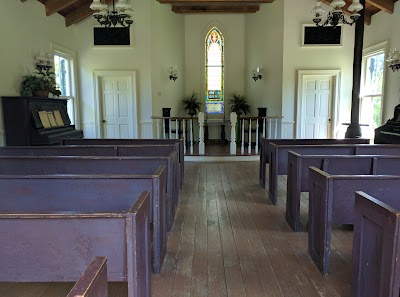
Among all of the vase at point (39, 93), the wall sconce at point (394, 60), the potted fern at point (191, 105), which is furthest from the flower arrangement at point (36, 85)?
the wall sconce at point (394, 60)

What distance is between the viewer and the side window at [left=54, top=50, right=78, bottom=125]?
283 inches

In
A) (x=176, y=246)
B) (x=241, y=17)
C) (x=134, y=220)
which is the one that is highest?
(x=241, y=17)

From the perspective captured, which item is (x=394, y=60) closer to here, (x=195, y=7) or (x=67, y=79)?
(x=195, y=7)

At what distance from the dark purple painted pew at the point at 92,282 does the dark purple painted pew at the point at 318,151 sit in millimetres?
3032

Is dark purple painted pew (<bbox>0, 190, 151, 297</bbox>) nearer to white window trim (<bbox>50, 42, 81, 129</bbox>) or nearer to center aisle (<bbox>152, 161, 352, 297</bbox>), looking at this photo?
center aisle (<bbox>152, 161, 352, 297</bbox>)

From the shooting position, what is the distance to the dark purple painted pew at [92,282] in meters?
0.82

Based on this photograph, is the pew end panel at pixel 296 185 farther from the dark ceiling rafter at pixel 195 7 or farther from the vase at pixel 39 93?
the dark ceiling rafter at pixel 195 7

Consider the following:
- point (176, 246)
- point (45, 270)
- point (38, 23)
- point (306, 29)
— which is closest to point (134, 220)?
point (45, 270)

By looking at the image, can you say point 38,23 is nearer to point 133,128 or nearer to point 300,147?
point 133,128

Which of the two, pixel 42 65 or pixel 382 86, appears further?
pixel 382 86

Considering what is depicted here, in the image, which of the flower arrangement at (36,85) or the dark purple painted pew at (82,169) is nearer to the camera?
the dark purple painted pew at (82,169)

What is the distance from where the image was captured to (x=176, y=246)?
2629 millimetres

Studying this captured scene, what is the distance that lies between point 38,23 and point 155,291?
19.6 ft

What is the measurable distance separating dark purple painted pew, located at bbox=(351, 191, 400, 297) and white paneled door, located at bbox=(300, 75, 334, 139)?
6.39 m
